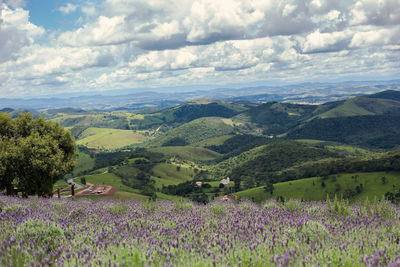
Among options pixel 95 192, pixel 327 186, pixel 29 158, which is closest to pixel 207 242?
pixel 29 158

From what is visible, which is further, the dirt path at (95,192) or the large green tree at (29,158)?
the dirt path at (95,192)

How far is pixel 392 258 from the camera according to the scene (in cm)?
519

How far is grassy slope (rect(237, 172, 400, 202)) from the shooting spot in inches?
5502

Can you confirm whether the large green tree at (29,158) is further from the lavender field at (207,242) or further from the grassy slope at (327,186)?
the grassy slope at (327,186)

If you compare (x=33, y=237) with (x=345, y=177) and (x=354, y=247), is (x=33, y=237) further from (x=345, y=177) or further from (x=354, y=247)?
(x=345, y=177)

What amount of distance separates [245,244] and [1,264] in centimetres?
482

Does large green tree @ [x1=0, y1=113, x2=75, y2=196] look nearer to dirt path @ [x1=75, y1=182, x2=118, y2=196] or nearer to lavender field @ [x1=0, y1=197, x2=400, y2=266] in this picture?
lavender field @ [x1=0, y1=197, x2=400, y2=266]

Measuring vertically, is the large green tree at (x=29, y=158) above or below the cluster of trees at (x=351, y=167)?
above

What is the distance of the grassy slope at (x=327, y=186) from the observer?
13975 centimetres

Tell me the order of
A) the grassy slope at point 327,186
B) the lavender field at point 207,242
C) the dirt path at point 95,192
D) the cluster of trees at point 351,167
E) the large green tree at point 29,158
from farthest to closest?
the cluster of trees at point 351,167 < the grassy slope at point 327,186 < the dirt path at point 95,192 < the large green tree at point 29,158 < the lavender field at point 207,242

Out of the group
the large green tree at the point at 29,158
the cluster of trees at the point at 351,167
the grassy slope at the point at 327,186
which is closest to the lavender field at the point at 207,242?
the large green tree at the point at 29,158

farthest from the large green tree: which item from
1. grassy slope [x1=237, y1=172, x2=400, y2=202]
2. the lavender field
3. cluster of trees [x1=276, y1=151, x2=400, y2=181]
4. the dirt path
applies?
cluster of trees [x1=276, y1=151, x2=400, y2=181]

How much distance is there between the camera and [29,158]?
2877 cm

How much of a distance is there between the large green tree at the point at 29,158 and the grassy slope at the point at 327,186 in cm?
11715
